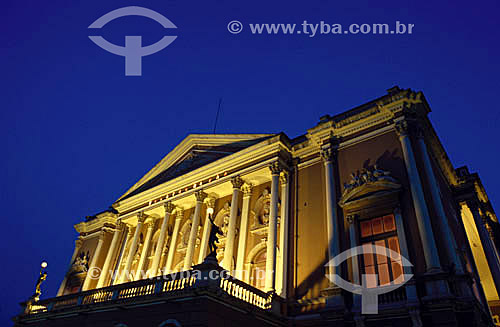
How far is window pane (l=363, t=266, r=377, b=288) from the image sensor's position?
43.4ft

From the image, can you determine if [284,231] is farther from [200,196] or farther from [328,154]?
[200,196]

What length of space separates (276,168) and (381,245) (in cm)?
664

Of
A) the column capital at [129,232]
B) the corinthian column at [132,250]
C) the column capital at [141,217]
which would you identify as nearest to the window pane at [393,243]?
the corinthian column at [132,250]

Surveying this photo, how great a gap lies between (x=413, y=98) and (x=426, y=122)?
193 cm

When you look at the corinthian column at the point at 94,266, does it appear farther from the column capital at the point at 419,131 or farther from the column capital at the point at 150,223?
the column capital at the point at 419,131

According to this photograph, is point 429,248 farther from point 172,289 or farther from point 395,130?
point 172,289

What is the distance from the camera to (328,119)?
1845cm

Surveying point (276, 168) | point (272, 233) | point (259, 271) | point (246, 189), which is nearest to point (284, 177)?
point (276, 168)

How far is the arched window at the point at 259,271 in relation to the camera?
1753cm

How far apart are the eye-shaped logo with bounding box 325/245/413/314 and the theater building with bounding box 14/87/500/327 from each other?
8 centimetres

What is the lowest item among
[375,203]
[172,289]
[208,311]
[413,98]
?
[208,311]

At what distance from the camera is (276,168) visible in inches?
720

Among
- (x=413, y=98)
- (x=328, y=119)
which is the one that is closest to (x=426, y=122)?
(x=413, y=98)

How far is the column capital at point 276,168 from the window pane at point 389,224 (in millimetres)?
6032
